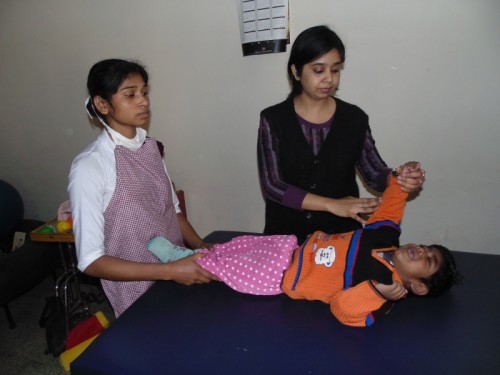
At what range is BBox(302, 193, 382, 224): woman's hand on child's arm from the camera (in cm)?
142

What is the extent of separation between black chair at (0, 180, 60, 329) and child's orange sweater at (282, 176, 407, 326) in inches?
81.1

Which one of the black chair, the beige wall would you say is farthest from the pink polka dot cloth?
the black chair

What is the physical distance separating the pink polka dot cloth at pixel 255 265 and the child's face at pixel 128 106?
58cm

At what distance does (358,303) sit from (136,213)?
834mm

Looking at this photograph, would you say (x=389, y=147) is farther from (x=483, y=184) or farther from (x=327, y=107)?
(x=327, y=107)

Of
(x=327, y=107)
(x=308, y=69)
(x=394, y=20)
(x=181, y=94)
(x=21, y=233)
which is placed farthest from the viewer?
(x=21, y=233)

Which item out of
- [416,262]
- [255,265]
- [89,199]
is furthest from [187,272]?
[416,262]

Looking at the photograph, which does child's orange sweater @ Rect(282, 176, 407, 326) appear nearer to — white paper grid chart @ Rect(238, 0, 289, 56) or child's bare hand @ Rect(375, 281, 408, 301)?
child's bare hand @ Rect(375, 281, 408, 301)

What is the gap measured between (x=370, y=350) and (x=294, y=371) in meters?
0.25

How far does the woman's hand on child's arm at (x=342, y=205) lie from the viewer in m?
1.42

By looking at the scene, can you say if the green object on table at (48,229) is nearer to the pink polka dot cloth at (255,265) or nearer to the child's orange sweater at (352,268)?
the pink polka dot cloth at (255,265)

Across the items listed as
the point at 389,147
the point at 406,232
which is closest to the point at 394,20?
the point at 389,147

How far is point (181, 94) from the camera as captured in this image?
8.55ft

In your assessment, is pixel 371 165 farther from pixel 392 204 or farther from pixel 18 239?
pixel 18 239
